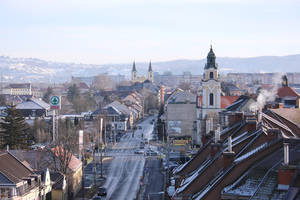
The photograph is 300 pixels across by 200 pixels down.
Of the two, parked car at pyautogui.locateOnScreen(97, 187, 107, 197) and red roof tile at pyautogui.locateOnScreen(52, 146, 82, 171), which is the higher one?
red roof tile at pyautogui.locateOnScreen(52, 146, 82, 171)

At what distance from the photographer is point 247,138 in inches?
904

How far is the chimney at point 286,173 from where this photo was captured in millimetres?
13633

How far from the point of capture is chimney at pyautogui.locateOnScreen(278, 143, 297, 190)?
13.6 metres

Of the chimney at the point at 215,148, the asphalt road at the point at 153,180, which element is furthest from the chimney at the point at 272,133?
the asphalt road at the point at 153,180

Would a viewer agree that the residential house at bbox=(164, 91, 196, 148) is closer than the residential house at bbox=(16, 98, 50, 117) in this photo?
Yes

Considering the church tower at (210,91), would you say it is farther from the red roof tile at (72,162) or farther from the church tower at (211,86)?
the red roof tile at (72,162)

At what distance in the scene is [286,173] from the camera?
13.8 m

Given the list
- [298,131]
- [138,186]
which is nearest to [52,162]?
[138,186]

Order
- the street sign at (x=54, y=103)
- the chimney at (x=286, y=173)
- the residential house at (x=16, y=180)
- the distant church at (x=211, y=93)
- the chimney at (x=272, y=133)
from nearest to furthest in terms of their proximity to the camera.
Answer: the chimney at (x=286, y=173) → the chimney at (x=272, y=133) → the residential house at (x=16, y=180) → the street sign at (x=54, y=103) → the distant church at (x=211, y=93)

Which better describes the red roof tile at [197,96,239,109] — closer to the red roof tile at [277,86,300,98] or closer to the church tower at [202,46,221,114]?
the church tower at [202,46,221,114]

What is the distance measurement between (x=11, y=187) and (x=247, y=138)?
15.2 meters

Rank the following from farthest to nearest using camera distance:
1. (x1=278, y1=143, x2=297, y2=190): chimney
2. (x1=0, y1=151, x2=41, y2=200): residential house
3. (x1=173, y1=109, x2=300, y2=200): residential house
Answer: (x1=0, y1=151, x2=41, y2=200): residential house
(x1=173, y1=109, x2=300, y2=200): residential house
(x1=278, y1=143, x2=297, y2=190): chimney

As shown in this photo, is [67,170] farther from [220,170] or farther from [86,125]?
[86,125]

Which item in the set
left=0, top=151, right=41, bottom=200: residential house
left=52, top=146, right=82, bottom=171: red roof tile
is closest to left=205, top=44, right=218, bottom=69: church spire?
left=52, top=146, right=82, bottom=171: red roof tile
